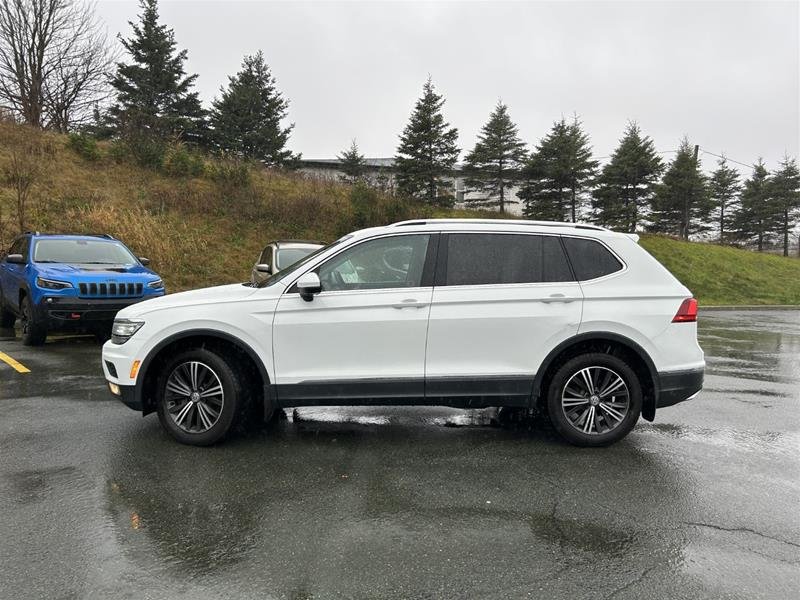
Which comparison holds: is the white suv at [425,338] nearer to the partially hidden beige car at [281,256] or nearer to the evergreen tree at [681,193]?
the partially hidden beige car at [281,256]

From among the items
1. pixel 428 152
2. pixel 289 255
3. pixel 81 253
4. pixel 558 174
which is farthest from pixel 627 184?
pixel 81 253

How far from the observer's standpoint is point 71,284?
8547mm

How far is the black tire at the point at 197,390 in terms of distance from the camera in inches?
173

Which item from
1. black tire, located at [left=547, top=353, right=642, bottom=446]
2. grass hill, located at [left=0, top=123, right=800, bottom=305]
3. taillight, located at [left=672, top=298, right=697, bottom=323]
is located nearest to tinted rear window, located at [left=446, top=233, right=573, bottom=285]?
black tire, located at [left=547, top=353, right=642, bottom=446]

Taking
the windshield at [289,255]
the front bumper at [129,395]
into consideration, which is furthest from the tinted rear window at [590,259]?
the windshield at [289,255]

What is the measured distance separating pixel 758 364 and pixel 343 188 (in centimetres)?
1901

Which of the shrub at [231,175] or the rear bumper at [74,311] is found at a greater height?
the shrub at [231,175]

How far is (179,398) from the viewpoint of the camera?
4.53 metres

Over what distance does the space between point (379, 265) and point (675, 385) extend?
104 inches

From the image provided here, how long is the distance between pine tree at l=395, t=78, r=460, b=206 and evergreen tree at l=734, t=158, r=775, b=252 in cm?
3355

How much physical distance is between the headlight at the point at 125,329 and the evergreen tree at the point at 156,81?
1116 inches

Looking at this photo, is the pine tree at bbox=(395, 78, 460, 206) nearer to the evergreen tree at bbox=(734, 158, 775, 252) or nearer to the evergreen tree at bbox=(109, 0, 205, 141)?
the evergreen tree at bbox=(109, 0, 205, 141)

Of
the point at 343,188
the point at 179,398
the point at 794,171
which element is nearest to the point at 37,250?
the point at 179,398

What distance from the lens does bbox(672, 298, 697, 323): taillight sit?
4.54 metres
